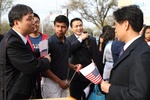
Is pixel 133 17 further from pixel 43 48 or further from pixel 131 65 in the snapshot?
pixel 43 48

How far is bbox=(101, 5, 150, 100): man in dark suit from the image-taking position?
1751 millimetres

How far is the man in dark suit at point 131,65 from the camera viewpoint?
1.75 metres

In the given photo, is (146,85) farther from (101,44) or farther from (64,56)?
(101,44)

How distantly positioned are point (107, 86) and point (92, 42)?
7.22 feet

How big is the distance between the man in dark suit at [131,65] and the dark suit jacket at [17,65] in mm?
744

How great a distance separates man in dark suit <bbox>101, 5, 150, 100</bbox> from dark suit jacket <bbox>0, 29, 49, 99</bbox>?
74 centimetres

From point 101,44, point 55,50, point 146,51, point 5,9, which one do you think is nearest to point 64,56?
point 55,50

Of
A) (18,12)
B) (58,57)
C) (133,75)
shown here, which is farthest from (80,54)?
(133,75)

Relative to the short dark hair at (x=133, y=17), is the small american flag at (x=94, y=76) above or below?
below

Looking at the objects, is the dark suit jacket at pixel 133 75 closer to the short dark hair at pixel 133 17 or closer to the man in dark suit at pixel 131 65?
the man in dark suit at pixel 131 65

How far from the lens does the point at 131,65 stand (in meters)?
1.83

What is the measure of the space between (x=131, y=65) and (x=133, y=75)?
0.09 meters

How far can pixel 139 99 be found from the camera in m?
1.75

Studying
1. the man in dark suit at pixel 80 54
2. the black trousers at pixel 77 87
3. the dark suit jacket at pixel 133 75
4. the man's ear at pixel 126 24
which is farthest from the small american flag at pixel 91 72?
the black trousers at pixel 77 87
